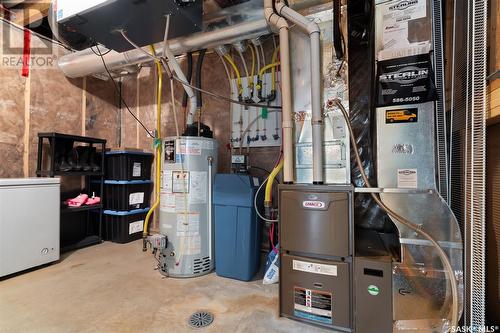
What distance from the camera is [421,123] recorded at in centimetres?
137

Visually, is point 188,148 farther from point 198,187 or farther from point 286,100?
point 286,100

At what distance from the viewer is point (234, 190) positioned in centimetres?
212

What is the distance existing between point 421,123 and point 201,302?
1842mm

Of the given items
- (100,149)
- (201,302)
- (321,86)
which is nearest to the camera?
(321,86)

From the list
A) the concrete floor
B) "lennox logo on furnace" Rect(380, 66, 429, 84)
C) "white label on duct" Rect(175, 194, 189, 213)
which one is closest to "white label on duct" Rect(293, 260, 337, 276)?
the concrete floor

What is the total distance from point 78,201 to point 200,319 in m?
2.28

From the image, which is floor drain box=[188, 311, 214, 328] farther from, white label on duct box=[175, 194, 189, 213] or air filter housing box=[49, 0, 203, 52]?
air filter housing box=[49, 0, 203, 52]

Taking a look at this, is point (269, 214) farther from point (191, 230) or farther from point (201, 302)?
point (201, 302)

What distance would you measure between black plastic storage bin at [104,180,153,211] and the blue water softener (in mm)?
1519

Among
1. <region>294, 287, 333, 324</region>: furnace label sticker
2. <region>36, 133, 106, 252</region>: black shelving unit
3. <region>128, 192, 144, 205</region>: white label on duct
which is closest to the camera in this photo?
<region>294, 287, 333, 324</region>: furnace label sticker

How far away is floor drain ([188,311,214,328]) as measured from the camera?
1.48 meters

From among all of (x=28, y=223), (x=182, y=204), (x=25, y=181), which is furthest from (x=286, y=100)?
(x=28, y=223)

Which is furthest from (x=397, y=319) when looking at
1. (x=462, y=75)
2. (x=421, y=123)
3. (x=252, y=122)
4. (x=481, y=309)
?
(x=252, y=122)

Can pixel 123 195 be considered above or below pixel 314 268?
above
